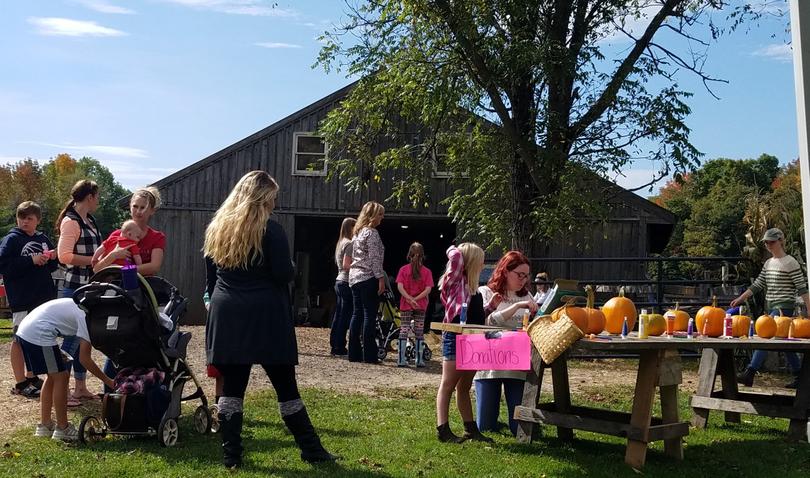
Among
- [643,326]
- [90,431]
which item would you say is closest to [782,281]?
[643,326]

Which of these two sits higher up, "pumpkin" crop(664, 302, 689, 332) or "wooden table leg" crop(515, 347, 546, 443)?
"pumpkin" crop(664, 302, 689, 332)

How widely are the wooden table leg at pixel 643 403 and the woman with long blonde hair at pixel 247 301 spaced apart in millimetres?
2465

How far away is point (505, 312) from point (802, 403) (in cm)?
292

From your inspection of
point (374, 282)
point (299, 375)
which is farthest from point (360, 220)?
point (299, 375)

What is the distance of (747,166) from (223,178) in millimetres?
66395

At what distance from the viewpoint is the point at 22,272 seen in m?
9.00

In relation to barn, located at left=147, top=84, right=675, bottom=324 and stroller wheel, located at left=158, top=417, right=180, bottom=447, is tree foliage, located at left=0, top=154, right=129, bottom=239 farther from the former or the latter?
stroller wheel, located at left=158, top=417, right=180, bottom=447

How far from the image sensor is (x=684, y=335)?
22.3 feet

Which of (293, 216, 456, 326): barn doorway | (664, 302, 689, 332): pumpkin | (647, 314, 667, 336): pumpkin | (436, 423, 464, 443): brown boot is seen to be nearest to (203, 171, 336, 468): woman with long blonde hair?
(436, 423, 464, 443): brown boot

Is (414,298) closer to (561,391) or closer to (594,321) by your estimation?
(561,391)

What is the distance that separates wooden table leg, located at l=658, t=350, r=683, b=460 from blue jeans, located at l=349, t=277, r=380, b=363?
5815 mm

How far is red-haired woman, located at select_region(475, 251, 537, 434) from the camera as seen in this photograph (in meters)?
7.07

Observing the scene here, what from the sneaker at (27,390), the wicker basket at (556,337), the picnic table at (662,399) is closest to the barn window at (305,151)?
the sneaker at (27,390)

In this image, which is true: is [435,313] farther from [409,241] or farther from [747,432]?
[747,432]
